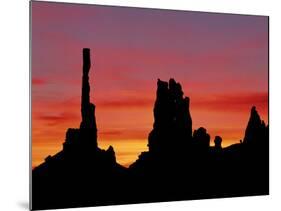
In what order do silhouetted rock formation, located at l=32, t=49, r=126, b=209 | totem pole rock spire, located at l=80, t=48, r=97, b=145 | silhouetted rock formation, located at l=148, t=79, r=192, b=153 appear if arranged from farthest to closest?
silhouetted rock formation, located at l=148, t=79, r=192, b=153, totem pole rock spire, located at l=80, t=48, r=97, b=145, silhouetted rock formation, located at l=32, t=49, r=126, b=209

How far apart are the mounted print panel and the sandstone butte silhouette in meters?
0.01

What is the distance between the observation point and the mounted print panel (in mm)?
7977

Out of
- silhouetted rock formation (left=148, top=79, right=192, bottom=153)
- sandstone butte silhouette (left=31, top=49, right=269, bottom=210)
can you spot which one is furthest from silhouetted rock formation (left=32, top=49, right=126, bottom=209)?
silhouetted rock formation (left=148, top=79, right=192, bottom=153)

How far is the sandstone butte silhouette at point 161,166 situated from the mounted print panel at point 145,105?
1 cm

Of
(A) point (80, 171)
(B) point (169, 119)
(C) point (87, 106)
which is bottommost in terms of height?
(A) point (80, 171)

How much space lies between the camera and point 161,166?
8.49 meters

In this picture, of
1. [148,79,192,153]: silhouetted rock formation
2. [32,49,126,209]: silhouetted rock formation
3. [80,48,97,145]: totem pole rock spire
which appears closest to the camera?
[32,49,126,209]: silhouetted rock formation

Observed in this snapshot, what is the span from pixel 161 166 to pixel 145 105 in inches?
27.8

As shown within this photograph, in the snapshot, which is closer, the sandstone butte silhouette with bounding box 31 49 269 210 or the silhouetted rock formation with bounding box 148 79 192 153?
the sandstone butte silhouette with bounding box 31 49 269 210

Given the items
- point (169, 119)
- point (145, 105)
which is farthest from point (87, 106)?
point (169, 119)

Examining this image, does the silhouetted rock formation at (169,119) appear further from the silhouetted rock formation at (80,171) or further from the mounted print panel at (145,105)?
the silhouetted rock formation at (80,171)

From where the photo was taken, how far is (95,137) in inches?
321

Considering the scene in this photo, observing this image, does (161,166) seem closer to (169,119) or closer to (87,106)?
(169,119)

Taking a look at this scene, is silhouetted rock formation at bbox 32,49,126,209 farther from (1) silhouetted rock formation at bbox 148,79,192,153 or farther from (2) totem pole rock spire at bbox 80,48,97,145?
(1) silhouetted rock formation at bbox 148,79,192,153
